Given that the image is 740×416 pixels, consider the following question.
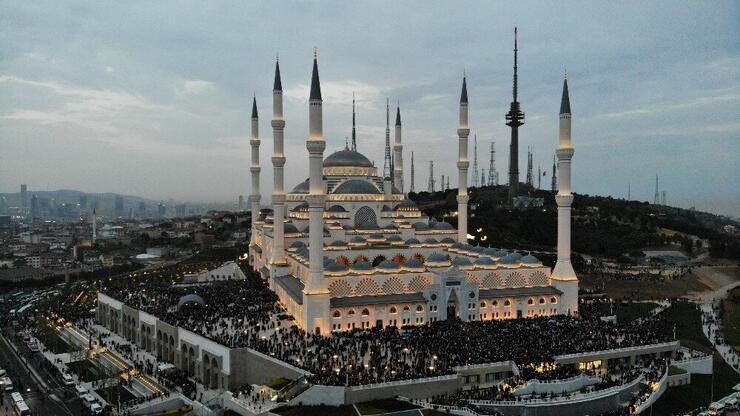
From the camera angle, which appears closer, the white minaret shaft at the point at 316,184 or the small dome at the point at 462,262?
the white minaret shaft at the point at 316,184

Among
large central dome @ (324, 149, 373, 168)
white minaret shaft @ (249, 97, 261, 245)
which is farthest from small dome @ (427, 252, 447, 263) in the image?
white minaret shaft @ (249, 97, 261, 245)

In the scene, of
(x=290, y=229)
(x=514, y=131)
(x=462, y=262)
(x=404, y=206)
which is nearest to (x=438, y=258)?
(x=462, y=262)

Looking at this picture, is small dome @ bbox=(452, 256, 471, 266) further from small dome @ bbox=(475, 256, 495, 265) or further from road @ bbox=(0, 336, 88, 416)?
road @ bbox=(0, 336, 88, 416)

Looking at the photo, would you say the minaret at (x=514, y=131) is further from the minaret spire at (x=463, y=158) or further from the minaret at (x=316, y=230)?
the minaret at (x=316, y=230)

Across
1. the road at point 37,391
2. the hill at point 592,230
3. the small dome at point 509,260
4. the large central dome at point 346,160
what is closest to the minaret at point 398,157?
the large central dome at point 346,160

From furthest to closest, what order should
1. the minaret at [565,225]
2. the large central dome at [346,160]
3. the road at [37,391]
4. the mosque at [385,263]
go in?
the large central dome at [346,160]
the minaret at [565,225]
the mosque at [385,263]
the road at [37,391]

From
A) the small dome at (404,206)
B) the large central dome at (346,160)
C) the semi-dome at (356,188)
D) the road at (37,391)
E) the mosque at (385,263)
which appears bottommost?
the road at (37,391)
